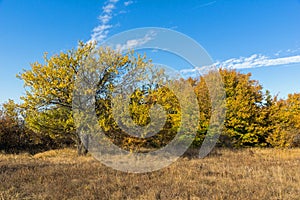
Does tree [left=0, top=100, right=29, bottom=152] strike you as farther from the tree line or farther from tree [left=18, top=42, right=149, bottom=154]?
tree [left=18, top=42, right=149, bottom=154]

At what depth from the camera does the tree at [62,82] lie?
13.8 m

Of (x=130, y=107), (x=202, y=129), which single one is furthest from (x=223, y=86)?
(x=130, y=107)

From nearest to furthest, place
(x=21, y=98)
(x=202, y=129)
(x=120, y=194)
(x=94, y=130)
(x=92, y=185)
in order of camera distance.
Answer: (x=120, y=194) → (x=92, y=185) → (x=94, y=130) → (x=21, y=98) → (x=202, y=129)

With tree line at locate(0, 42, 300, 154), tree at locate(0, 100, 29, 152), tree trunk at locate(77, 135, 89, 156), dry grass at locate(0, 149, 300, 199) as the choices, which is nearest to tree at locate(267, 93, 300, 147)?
tree line at locate(0, 42, 300, 154)

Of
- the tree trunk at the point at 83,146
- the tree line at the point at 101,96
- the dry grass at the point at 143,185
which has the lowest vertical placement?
the dry grass at the point at 143,185

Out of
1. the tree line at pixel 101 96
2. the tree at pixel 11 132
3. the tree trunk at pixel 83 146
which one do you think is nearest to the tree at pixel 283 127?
the tree line at pixel 101 96

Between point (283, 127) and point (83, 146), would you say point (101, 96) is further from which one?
point (283, 127)

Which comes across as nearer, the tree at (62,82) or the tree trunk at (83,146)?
the tree at (62,82)

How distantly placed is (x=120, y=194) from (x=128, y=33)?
8654 millimetres

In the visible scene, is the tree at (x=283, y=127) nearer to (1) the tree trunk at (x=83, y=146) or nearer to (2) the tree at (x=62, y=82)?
(2) the tree at (x=62, y=82)

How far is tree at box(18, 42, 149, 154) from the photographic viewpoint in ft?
45.2

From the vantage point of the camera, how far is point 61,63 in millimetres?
13898

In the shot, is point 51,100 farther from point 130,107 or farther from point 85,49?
point 130,107

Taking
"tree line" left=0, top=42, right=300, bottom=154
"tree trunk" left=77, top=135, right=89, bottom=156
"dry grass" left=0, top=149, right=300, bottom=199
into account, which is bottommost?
"dry grass" left=0, top=149, right=300, bottom=199
